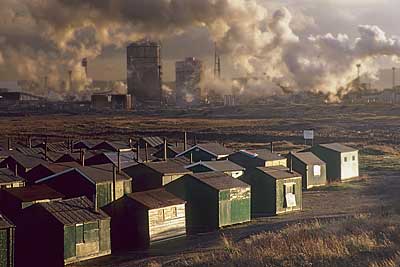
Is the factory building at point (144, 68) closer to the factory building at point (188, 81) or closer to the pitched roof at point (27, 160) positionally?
the factory building at point (188, 81)

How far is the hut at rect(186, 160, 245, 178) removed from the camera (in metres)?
39.2

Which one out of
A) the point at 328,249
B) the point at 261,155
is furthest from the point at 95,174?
the point at 328,249

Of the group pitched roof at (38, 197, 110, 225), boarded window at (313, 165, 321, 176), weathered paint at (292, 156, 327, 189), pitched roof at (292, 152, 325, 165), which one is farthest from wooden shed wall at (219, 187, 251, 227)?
boarded window at (313, 165, 321, 176)

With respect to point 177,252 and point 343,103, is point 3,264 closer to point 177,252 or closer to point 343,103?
point 177,252

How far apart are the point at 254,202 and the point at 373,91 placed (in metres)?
123

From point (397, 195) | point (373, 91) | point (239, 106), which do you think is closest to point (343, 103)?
point (239, 106)

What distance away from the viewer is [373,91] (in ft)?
514

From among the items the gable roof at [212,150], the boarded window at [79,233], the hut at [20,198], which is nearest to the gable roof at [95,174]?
the hut at [20,198]

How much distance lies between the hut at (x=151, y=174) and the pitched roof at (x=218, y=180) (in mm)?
1206

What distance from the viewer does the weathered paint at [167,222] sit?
31234mm

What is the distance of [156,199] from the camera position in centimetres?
3228

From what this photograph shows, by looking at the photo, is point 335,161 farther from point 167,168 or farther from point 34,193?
point 34,193

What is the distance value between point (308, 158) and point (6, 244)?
28.0m

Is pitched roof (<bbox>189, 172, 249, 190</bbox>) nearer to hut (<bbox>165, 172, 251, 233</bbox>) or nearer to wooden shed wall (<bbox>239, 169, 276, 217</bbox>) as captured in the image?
hut (<bbox>165, 172, 251, 233</bbox>)
